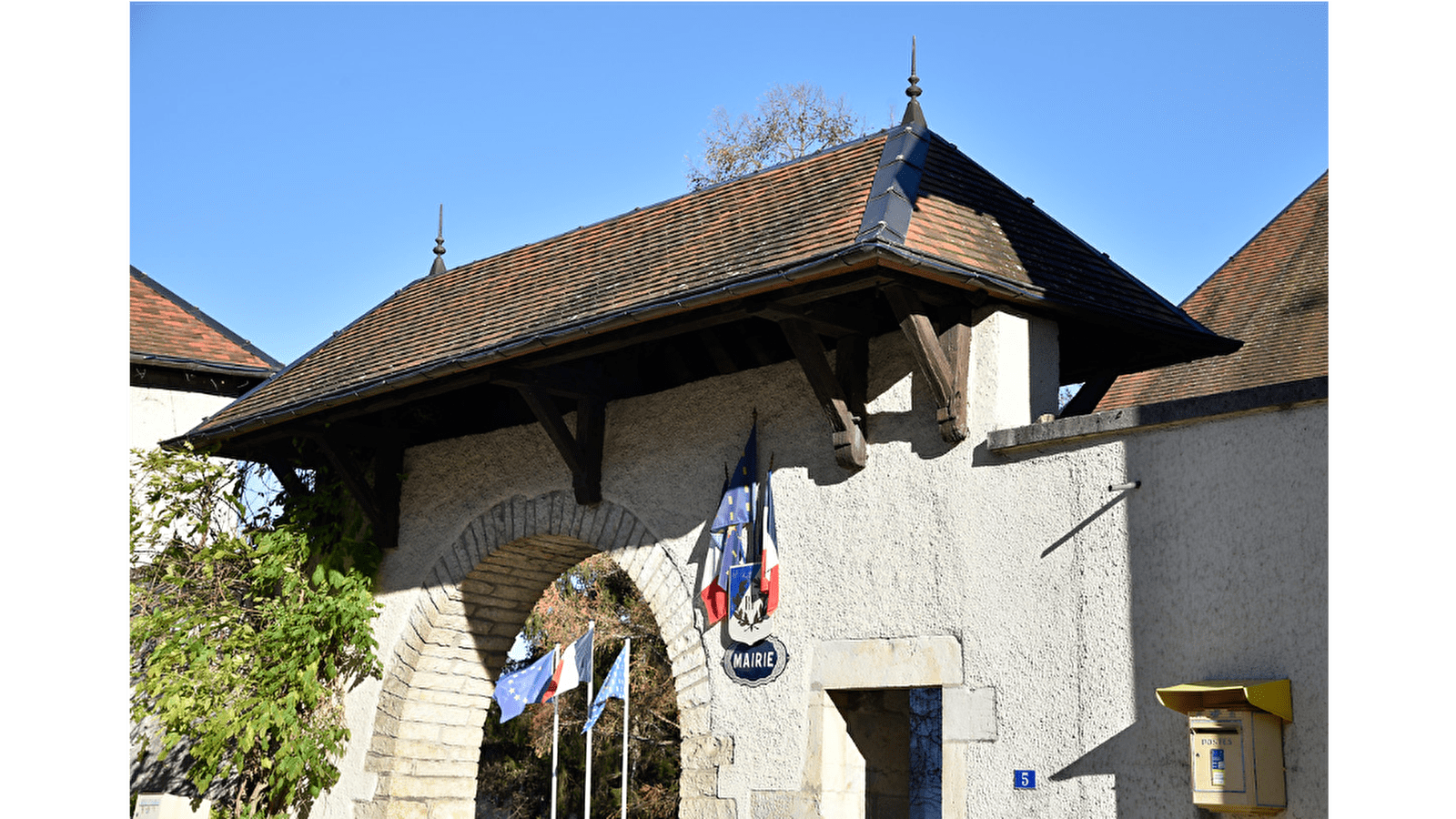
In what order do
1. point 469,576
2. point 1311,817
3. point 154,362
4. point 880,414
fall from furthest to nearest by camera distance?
point 154,362 → point 469,576 → point 880,414 → point 1311,817

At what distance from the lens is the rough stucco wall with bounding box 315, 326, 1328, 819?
5.61m

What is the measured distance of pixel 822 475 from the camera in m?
7.27

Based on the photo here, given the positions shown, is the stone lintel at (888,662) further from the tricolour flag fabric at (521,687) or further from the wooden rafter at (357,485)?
the wooden rafter at (357,485)

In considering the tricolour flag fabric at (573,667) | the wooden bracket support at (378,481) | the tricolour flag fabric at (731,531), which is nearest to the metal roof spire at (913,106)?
the tricolour flag fabric at (731,531)

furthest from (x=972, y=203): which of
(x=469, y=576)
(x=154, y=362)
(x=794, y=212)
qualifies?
(x=154, y=362)

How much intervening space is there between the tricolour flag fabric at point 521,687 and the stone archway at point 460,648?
0.39 metres

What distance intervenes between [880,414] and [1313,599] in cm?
236

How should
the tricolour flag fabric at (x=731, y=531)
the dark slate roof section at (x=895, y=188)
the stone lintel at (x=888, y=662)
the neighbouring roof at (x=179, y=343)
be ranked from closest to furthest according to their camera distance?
the dark slate roof section at (x=895, y=188), the stone lintel at (x=888, y=662), the tricolour flag fabric at (x=731, y=531), the neighbouring roof at (x=179, y=343)

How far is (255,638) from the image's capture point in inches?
363

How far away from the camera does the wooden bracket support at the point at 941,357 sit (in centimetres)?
654

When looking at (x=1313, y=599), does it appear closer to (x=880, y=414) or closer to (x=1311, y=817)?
(x=1311, y=817)

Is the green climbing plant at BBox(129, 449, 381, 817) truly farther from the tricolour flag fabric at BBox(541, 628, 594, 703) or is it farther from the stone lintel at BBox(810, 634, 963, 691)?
the stone lintel at BBox(810, 634, 963, 691)

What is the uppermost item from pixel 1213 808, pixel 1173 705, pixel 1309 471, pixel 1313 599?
pixel 1309 471

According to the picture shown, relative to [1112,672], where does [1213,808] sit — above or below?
below
